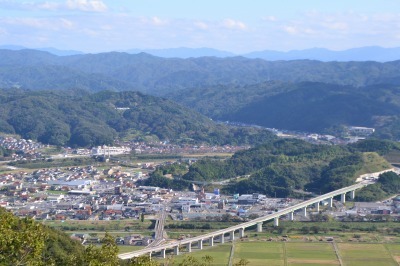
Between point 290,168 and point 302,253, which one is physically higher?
point 290,168

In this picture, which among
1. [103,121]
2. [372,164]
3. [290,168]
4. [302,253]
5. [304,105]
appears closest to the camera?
[302,253]

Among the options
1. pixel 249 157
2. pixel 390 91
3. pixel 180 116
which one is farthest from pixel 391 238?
pixel 390 91

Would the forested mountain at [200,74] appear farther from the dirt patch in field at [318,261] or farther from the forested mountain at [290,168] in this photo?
the dirt patch in field at [318,261]

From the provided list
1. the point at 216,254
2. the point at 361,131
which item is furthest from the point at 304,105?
the point at 216,254

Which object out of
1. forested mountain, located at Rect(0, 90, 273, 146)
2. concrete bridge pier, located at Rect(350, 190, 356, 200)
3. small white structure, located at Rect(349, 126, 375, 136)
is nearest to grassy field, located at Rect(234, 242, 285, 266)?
concrete bridge pier, located at Rect(350, 190, 356, 200)

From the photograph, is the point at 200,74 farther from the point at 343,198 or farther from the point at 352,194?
the point at 343,198

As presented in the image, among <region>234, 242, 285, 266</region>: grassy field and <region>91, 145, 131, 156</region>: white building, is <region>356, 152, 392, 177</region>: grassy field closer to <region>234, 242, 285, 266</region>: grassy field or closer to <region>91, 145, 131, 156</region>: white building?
<region>234, 242, 285, 266</region>: grassy field

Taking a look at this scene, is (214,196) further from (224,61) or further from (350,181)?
(224,61)
